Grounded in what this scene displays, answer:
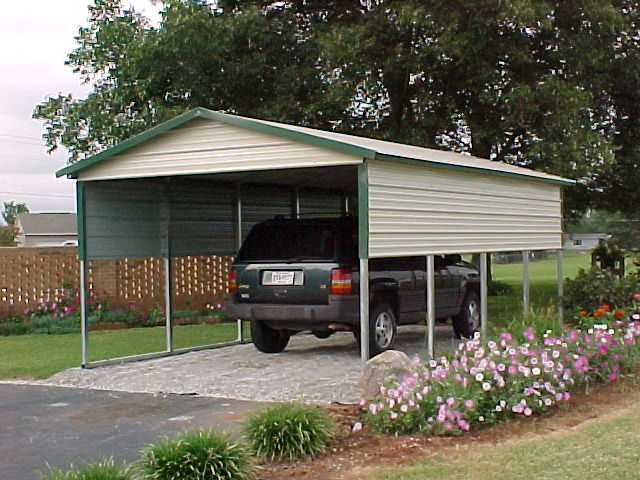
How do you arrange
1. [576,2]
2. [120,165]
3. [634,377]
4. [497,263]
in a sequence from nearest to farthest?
1. [634,377]
2. [120,165]
3. [576,2]
4. [497,263]

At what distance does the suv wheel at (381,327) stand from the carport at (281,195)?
30.0 inches

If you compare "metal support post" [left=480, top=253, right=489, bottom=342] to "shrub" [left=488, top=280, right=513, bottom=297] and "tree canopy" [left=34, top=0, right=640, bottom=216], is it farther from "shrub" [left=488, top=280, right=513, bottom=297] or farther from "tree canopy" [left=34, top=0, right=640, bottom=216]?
"shrub" [left=488, top=280, right=513, bottom=297]

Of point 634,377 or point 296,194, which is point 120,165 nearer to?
point 296,194

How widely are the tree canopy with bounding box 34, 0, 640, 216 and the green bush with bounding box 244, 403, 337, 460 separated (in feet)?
34.5

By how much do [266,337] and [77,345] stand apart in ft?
11.9

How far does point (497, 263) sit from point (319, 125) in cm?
3410

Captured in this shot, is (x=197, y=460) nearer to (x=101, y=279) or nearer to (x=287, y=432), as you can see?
(x=287, y=432)

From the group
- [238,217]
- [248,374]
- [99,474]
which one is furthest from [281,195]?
[99,474]

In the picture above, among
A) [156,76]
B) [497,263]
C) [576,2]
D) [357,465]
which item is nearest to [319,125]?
[156,76]

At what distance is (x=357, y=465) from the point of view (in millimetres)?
6441

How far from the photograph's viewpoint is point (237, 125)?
1035cm

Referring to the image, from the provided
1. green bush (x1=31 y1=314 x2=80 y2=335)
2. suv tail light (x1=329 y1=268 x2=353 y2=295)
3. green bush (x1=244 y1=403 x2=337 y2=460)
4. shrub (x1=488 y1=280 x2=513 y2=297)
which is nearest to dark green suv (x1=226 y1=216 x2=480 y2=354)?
suv tail light (x1=329 y1=268 x2=353 y2=295)

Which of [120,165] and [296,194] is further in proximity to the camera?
[296,194]

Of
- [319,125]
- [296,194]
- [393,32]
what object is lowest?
[296,194]
